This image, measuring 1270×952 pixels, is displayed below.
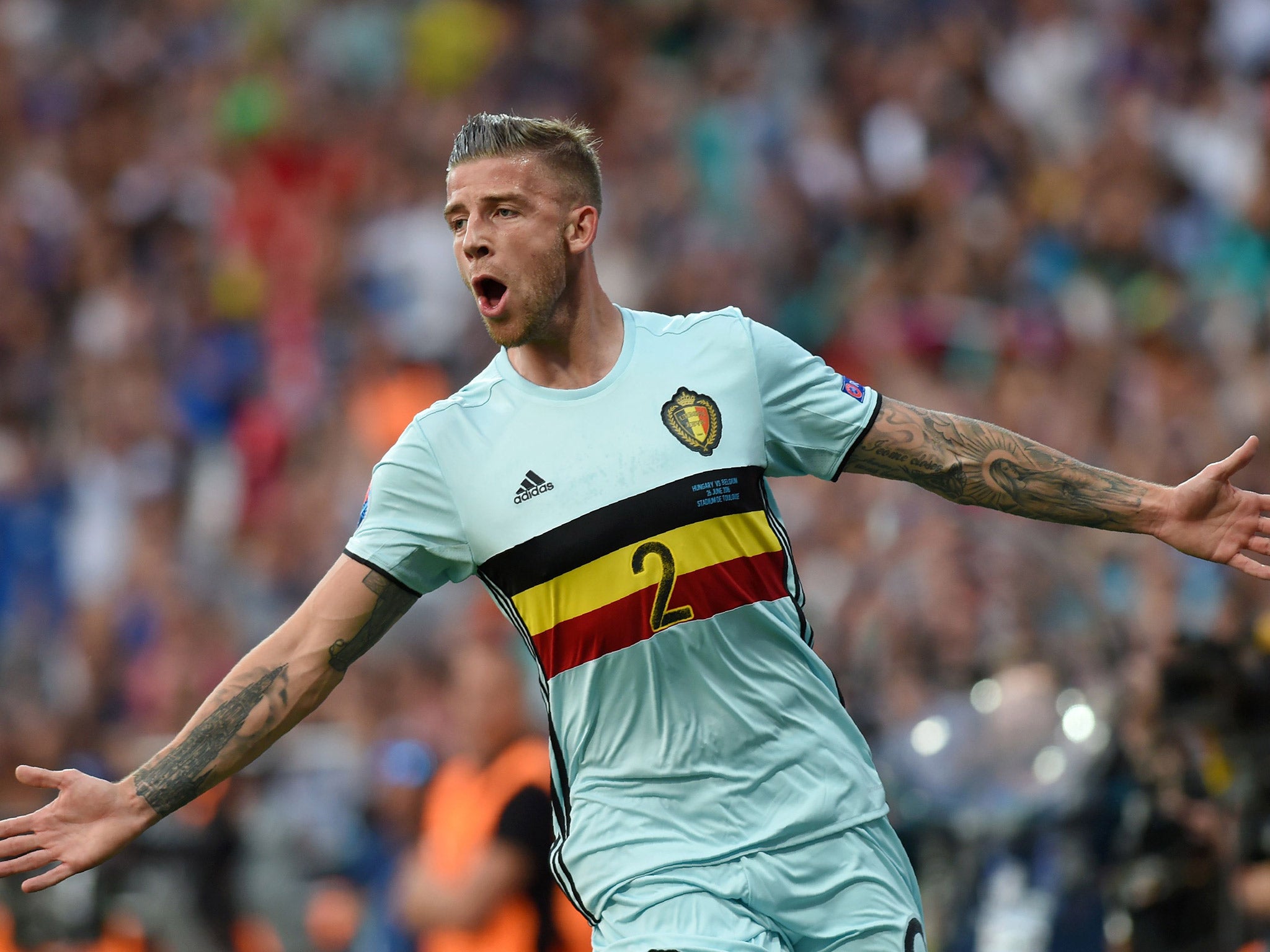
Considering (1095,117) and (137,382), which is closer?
(1095,117)

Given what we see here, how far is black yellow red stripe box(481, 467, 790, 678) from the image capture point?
3.87 m

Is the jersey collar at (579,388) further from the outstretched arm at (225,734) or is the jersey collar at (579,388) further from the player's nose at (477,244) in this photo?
the outstretched arm at (225,734)

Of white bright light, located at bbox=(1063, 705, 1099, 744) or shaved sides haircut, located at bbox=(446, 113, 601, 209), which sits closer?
shaved sides haircut, located at bbox=(446, 113, 601, 209)

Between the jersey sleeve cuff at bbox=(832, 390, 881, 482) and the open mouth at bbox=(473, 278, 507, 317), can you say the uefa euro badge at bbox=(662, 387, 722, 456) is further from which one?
the open mouth at bbox=(473, 278, 507, 317)

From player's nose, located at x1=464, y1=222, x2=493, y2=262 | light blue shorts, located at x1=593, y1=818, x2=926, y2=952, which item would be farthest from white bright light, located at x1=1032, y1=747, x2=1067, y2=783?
player's nose, located at x1=464, y1=222, x2=493, y2=262

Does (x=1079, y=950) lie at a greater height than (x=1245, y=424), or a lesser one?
lesser

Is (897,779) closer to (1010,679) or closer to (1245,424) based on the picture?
(1010,679)

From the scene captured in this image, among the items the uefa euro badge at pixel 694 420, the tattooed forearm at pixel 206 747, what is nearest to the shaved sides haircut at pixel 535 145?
the uefa euro badge at pixel 694 420

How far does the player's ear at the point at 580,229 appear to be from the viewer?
165 inches

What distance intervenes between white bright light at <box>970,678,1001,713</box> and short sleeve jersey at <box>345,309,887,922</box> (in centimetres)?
287

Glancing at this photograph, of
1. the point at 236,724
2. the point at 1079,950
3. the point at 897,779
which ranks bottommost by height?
the point at 1079,950

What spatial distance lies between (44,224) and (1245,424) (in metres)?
9.07

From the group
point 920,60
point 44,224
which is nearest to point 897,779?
point 920,60

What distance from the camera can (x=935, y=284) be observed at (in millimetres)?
9711
